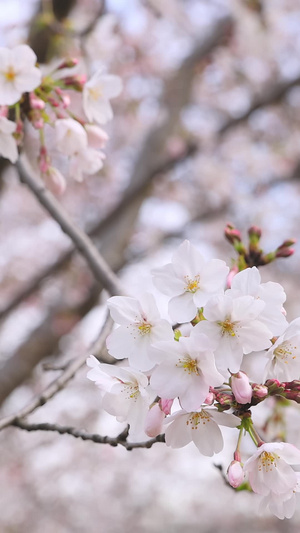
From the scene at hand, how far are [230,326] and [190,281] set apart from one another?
16 cm

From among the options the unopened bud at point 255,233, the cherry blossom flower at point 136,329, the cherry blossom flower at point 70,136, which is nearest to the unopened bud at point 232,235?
the unopened bud at point 255,233

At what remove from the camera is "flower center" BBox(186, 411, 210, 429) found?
0.93 metres

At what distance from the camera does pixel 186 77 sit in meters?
5.34

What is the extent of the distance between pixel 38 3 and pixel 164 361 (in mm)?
3189

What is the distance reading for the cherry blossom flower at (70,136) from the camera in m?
1.45

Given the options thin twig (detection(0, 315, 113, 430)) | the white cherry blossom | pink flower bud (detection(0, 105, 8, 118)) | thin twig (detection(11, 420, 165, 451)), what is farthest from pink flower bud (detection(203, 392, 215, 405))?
pink flower bud (detection(0, 105, 8, 118))

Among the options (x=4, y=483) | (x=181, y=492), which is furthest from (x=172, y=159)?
(x=181, y=492)

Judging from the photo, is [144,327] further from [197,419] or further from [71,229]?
[71,229]

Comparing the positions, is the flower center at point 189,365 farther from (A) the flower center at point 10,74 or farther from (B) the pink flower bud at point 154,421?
(A) the flower center at point 10,74

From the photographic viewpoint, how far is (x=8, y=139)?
55.9 inches

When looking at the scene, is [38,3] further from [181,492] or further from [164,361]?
[181,492]

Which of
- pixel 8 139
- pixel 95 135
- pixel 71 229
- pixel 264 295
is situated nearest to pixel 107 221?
pixel 71 229

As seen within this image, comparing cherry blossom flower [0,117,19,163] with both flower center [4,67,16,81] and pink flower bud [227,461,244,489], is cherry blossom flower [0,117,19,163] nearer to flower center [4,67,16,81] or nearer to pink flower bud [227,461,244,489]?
flower center [4,67,16,81]

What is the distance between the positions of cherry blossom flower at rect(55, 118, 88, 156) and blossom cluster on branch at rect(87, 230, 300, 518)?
0.64 metres
